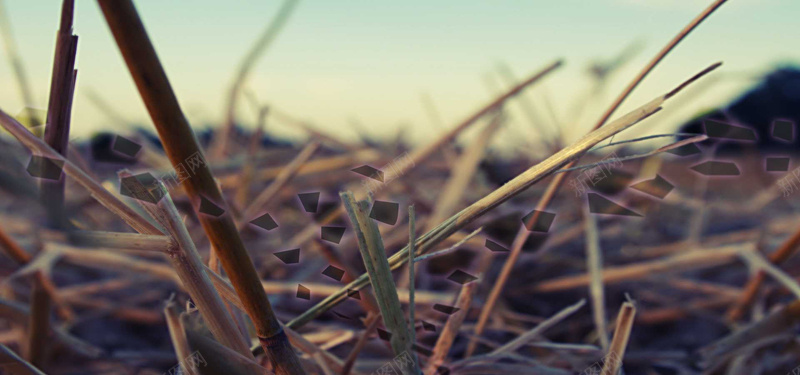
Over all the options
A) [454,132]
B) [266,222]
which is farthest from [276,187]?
[454,132]

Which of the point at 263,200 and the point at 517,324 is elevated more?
the point at 263,200

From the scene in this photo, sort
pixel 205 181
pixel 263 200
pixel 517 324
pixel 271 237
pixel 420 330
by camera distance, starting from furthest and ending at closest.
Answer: pixel 271 237 → pixel 263 200 → pixel 517 324 → pixel 420 330 → pixel 205 181

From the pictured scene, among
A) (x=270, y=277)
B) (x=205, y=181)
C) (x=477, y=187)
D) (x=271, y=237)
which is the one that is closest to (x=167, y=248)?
(x=205, y=181)

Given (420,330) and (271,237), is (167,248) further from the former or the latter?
(271,237)

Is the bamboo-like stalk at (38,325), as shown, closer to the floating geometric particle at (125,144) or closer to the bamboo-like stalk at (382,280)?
the floating geometric particle at (125,144)

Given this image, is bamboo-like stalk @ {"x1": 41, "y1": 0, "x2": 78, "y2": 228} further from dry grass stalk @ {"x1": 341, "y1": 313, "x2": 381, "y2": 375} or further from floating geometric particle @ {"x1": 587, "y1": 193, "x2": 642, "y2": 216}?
floating geometric particle @ {"x1": 587, "y1": 193, "x2": 642, "y2": 216}

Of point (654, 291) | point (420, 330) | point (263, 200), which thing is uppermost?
point (263, 200)
